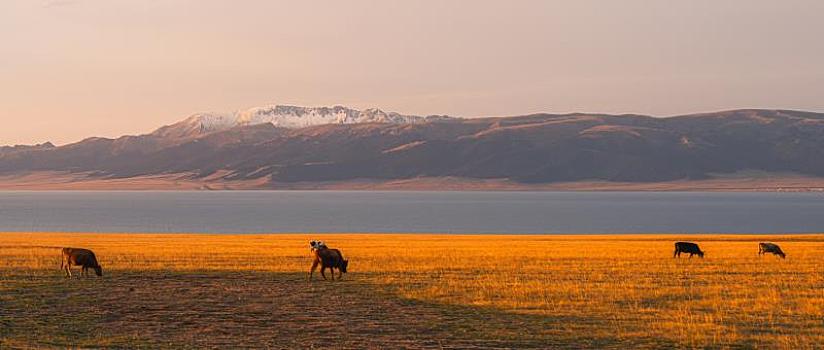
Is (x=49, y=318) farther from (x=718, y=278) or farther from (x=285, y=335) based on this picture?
(x=718, y=278)

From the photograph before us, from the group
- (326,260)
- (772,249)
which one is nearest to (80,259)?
(326,260)

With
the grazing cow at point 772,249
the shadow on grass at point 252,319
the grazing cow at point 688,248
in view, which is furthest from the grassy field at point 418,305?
the grazing cow at point 772,249

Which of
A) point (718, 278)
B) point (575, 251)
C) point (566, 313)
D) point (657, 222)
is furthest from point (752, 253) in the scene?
point (657, 222)

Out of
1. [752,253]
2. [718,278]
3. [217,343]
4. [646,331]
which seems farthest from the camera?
[752,253]

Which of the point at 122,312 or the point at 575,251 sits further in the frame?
the point at 575,251

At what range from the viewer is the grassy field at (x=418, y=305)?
804 inches

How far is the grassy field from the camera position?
804 inches

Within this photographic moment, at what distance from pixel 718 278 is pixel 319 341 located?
1864 cm

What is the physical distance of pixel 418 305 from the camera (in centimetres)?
2573

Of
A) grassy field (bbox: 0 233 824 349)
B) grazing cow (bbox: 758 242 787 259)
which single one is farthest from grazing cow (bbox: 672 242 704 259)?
grassy field (bbox: 0 233 824 349)

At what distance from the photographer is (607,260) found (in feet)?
138

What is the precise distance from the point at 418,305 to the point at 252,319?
4.95 meters

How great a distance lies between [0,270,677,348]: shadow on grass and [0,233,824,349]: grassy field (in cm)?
5

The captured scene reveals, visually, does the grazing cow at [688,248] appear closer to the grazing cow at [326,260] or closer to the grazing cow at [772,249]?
the grazing cow at [772,249]
